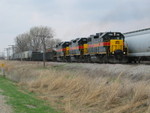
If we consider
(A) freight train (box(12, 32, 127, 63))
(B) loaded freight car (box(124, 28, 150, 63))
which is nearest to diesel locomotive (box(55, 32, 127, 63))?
(A) freight train (box(12, 32, 127, 63))

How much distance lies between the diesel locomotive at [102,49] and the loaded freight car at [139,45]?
71 cm

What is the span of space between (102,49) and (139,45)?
468 centimetres

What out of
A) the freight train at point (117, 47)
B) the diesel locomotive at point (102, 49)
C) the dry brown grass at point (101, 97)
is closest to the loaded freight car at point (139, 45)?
the freight train at point (117, 47)

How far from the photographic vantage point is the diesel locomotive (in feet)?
88.2

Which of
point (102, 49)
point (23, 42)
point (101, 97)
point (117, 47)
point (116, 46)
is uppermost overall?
point (23, 42)

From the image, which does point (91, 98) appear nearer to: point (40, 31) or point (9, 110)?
point (9, 110)

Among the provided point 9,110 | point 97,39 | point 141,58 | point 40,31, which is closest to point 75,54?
point 97,39

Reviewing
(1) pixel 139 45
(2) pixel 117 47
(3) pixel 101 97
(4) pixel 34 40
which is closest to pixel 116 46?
(2) pixel 117 47

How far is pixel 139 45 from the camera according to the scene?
82.5 ft

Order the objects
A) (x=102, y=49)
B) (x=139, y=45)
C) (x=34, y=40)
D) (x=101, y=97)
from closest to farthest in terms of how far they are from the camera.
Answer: (x=101, y=97) < (x=139, y=45) < (x=102, y=49) < (x=34, y=40)

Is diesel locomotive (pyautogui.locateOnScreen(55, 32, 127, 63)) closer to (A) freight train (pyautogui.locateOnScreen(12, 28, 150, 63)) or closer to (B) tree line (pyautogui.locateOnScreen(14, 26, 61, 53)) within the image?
(A) freight train (pyautogui.locateOnScreen(12, 28, 150, 63))

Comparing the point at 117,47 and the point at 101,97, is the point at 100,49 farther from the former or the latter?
the point at 101,97

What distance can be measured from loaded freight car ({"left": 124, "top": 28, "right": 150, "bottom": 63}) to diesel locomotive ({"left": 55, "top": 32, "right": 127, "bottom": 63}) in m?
0.71

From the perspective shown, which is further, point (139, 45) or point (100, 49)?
point (100, 49)
